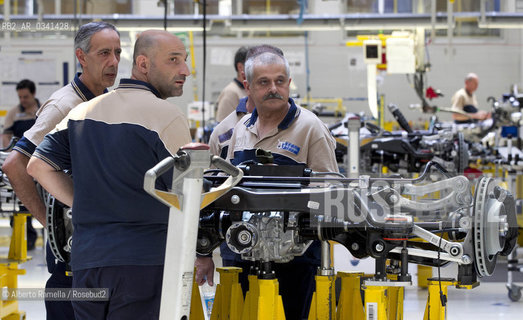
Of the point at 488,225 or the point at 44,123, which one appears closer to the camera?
the point at 488,225

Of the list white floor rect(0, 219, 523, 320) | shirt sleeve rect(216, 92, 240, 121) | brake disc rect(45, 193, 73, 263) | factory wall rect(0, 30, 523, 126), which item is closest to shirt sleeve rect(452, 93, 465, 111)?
factory wall rect(0, 30, 523, 126)

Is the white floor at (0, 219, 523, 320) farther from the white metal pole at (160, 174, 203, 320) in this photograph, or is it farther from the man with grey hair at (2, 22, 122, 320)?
the white metal pole at (160, 174, 203, 320)

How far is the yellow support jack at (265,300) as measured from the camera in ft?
9.04

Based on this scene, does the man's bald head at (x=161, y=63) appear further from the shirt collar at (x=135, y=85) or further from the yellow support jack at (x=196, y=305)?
the yellow support jack at (x=196, y=305)

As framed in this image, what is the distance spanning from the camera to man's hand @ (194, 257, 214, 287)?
3248 mm

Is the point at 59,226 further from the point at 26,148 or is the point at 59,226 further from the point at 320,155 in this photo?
the point at 320,155

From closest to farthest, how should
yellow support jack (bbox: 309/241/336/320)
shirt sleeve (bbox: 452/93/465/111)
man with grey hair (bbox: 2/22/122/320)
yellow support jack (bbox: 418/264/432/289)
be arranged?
yellow support jack (bbox: 309/241/336/320) < man with grey hair (bbox: 2/22/122/320) < yellow support jack (bbox: 418/264/432/289) < shirt sleeve (bbox: 452/93/465/111)

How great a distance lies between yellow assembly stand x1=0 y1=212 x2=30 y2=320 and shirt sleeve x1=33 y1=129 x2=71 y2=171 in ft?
6.60

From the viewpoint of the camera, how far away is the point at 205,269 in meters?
3.25

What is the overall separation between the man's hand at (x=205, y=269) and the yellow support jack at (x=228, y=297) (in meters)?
0.08

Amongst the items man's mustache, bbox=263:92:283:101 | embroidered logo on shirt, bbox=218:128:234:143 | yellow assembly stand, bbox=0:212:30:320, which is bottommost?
yellow assembly stand, bbox=0:212:30:320

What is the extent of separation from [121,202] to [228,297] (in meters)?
0.79

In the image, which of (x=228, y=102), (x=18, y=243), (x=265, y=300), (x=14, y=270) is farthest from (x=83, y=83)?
(x=228, y=102)

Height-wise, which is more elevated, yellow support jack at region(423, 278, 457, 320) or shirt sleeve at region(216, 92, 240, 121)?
shirt sleeve at region(216, 92, 240, 121)
